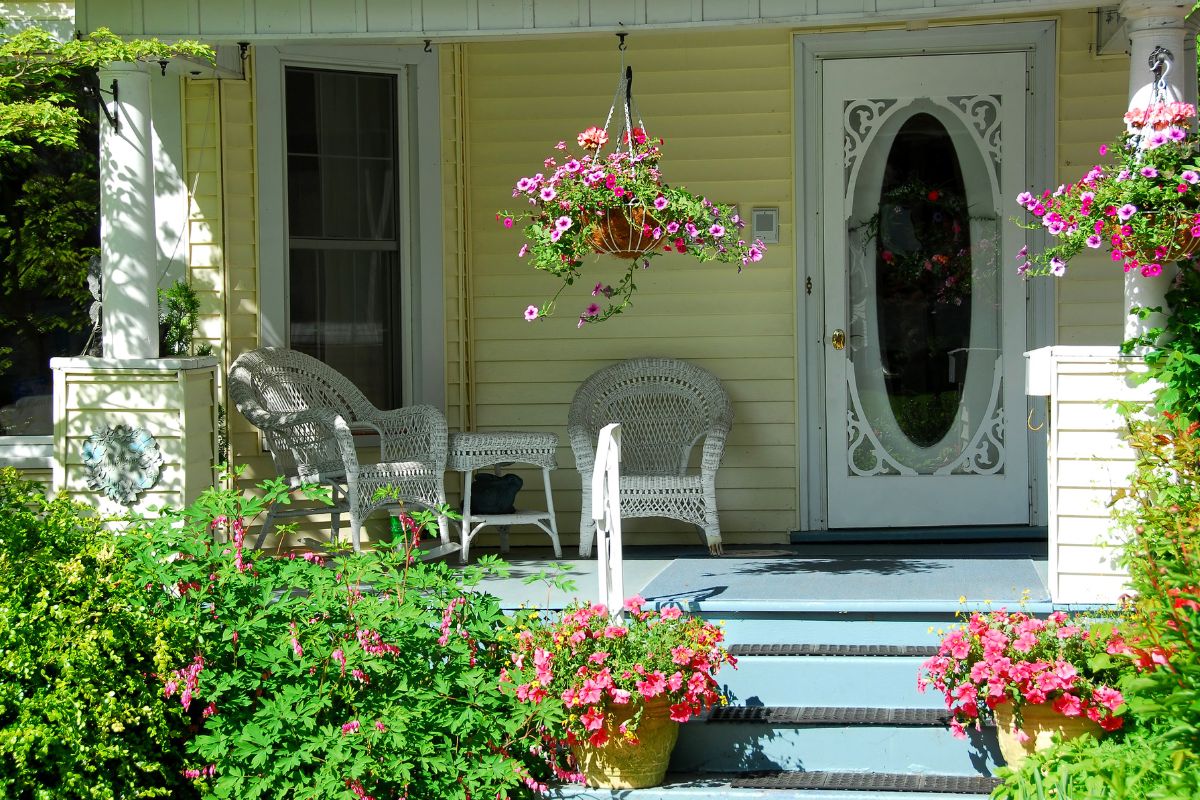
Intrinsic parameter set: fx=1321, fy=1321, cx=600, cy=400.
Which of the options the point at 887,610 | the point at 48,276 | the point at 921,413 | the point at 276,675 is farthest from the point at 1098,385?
the point at 48,276

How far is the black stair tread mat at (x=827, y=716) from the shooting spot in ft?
13.3

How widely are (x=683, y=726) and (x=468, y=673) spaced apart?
2.55 ft

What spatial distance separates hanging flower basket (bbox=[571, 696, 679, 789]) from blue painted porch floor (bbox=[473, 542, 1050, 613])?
47 centimetres

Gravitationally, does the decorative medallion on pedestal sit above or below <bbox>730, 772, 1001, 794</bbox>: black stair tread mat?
above

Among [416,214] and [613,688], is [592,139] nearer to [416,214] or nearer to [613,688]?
[416,214]

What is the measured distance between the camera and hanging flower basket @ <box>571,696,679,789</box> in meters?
3.81

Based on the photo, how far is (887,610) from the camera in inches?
175

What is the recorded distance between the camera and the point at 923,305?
636cm

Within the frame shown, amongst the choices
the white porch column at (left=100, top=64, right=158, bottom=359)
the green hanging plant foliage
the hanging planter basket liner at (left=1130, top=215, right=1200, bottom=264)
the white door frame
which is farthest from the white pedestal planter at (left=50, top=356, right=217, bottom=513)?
the hanging planter basket liner at (left=1130, top=215, right=1200, bottom=264)

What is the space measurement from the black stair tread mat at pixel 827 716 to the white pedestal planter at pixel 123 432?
2353 millimetres

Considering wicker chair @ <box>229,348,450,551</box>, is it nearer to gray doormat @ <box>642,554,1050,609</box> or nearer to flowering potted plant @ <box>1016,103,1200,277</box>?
gray doormat @ <box>642,554,1050,609</box>

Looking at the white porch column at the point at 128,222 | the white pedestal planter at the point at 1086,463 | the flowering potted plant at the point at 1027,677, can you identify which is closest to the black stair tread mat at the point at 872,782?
the flowering potted plant at the point at 1027,677

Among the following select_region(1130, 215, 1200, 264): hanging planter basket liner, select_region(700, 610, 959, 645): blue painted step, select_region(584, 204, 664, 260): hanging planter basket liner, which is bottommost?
select_region(700, 610, 959, 645): blue painted step

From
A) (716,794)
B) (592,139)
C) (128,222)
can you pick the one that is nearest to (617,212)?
(592,139)
